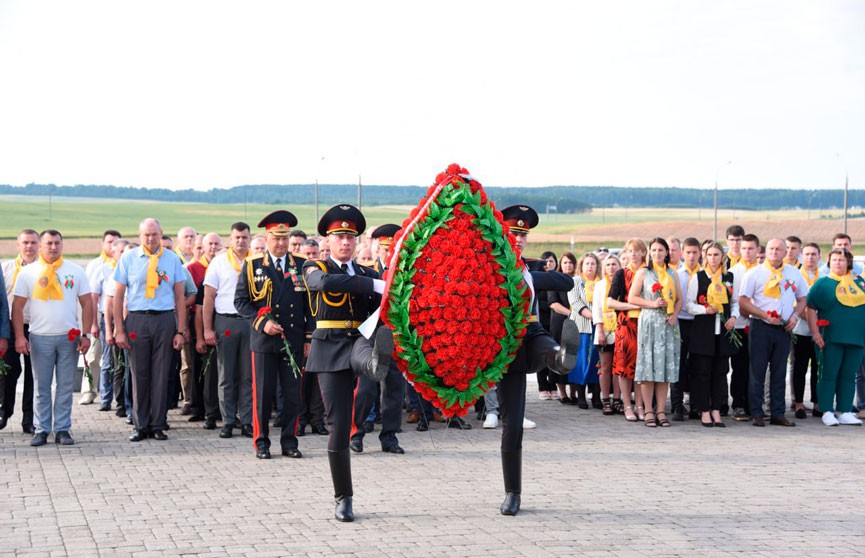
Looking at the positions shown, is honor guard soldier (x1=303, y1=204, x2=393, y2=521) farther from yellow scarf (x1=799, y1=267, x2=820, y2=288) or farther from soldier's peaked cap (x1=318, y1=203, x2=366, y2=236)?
yellow scarf (x1=799, y1=267, x2=820, y2=288)

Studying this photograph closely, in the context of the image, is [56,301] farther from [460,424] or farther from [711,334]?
[711,334]

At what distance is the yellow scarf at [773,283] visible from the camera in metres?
11.9

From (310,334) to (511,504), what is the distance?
3.79 metres

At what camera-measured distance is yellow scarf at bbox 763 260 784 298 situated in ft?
39.1

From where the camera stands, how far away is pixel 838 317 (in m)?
12.2

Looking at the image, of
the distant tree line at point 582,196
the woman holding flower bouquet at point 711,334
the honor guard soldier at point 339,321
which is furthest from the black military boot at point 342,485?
the distant tree line at point 582,196

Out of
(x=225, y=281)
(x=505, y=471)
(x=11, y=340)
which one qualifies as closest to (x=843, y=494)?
(x=505, y=471)

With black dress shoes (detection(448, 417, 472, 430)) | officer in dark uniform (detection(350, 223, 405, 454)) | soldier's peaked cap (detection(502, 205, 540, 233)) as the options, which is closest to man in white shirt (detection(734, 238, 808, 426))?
black dress shoes (detection(448, 417, 472, 430))

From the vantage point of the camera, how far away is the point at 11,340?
10953 millimetres

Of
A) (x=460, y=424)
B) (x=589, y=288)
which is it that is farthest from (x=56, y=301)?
(x=589, y=288)

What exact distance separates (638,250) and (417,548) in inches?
252

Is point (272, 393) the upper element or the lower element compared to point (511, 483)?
upper

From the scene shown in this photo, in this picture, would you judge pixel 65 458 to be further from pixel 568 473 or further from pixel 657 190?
pixel 657 190

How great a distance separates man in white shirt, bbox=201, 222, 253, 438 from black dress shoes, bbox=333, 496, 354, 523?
12.5 ft
